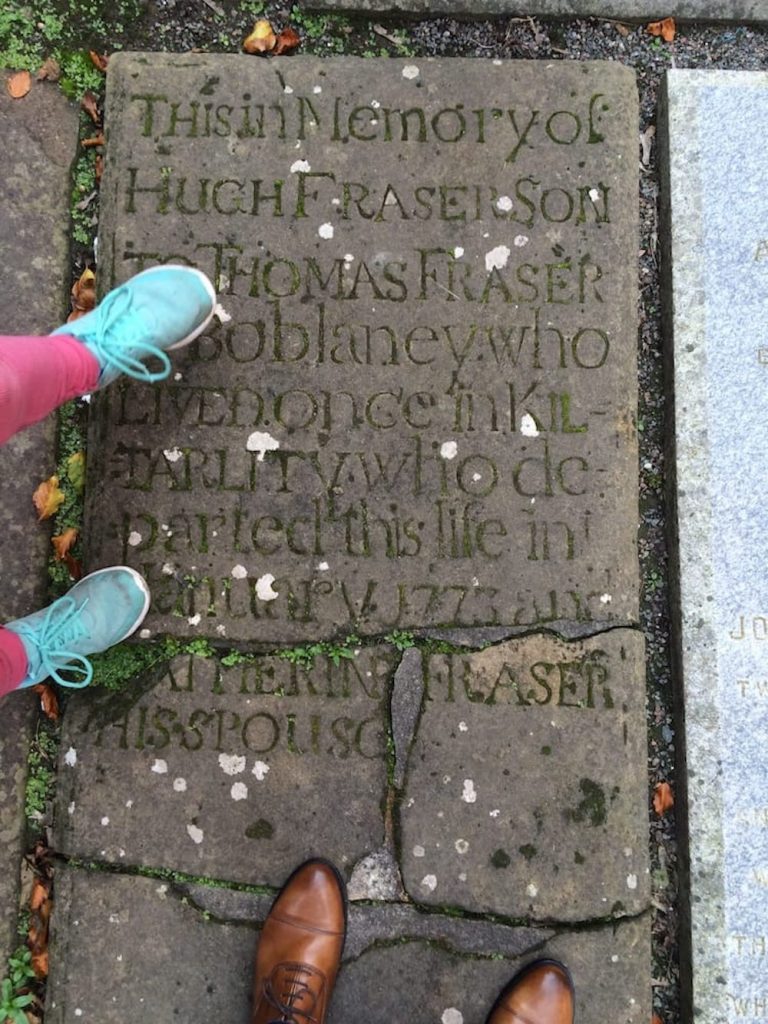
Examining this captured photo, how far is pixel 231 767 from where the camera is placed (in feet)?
6.91

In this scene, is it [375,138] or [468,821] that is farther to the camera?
[375,138]

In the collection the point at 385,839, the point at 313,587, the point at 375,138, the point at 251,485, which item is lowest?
the point at 385,839

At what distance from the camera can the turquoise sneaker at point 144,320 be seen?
6.77 ft

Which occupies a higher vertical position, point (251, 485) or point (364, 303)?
point (364, 303)

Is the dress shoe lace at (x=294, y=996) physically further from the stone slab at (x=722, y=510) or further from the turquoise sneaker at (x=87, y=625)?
the stone slab at (x=722, y=510)

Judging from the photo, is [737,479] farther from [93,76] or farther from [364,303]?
[93,76]

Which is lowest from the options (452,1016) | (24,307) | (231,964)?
(452,1016)

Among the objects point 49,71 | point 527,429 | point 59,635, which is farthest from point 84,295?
point 527,429

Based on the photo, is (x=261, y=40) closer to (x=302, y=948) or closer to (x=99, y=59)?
(x=99, y=59)

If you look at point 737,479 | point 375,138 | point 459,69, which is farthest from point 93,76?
point 737,479

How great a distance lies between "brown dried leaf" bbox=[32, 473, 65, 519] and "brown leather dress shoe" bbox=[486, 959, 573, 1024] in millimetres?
1836

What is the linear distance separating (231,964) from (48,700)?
883 mm

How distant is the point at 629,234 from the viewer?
2227 millimetres

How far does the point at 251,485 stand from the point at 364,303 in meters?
0.61
